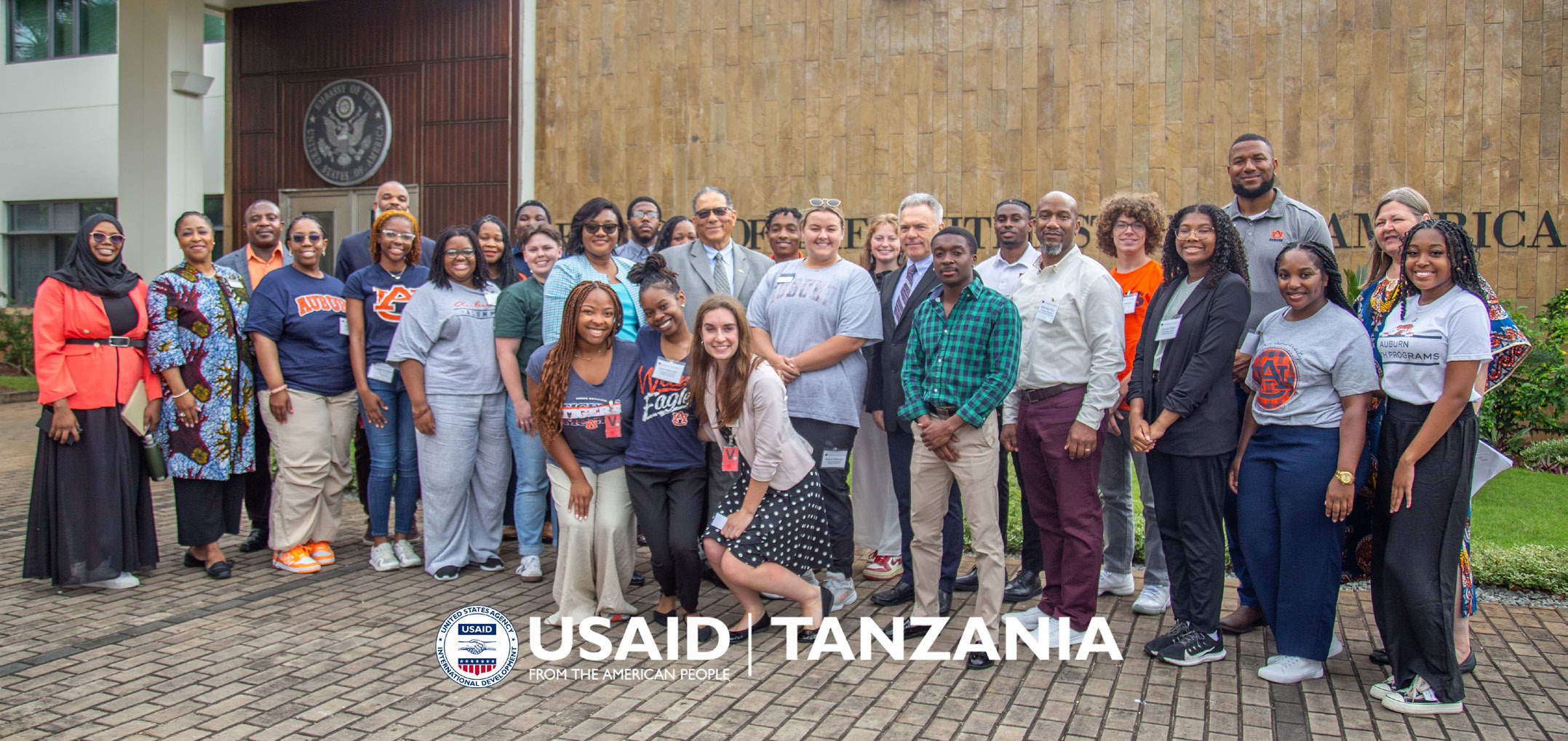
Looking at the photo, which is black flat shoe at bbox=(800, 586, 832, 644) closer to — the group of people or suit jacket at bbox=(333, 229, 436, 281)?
the group of people

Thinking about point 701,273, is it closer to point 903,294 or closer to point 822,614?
point 903,294

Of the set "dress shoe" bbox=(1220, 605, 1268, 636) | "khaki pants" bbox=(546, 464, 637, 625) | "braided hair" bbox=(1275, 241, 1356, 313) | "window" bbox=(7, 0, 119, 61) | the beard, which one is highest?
"window" bbox=(7, 0, 119, 61)

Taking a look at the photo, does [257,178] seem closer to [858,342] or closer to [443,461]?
[443,461]

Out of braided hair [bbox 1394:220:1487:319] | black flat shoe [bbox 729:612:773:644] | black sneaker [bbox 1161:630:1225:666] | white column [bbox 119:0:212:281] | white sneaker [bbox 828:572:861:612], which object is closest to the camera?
braided hair [bbox 1394:220:1487:319]

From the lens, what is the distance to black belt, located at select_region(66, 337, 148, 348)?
544cm

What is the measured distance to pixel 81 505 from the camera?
5516mm

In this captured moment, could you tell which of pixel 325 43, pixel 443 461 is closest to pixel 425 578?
pixel 443 461

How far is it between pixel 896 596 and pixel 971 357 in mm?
1452

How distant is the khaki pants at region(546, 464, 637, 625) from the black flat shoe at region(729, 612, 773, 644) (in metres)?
0.59

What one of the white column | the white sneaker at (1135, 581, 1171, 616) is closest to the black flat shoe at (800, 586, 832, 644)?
the white sneaker at (1135, 581, 1171, 616)

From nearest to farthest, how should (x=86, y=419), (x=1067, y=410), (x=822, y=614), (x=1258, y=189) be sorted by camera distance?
(x=1067, y=410)
(x=822, y=614)
(x=1258, y=189)
(x=86, y=419)

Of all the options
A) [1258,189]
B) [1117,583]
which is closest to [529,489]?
[1117,583]

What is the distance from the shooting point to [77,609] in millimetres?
5188

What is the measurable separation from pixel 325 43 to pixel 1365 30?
1335 cm
